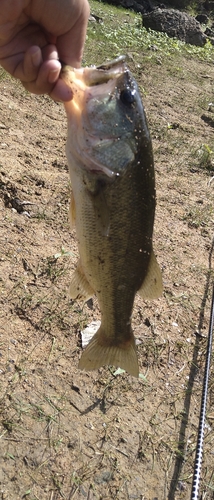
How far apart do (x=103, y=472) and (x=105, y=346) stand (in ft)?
3.04

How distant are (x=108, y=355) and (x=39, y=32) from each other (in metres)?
1.64

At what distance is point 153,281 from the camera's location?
2.11m

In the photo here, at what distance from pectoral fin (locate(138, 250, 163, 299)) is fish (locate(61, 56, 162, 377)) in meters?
0.06

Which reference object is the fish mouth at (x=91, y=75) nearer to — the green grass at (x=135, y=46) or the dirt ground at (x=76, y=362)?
the dirt ground at (x=76, y=362)

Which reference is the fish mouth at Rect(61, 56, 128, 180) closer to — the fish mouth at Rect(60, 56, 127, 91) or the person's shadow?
the fish mouth at Rect(60, 56, 127, 91)

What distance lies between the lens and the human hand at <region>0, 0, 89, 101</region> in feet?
6.82

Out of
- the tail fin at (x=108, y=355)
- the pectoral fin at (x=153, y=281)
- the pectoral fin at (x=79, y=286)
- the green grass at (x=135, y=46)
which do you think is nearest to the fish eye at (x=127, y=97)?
the pectoral fin at (x=153, y=281)

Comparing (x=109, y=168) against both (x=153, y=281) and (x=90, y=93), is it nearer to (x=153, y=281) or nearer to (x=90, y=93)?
(x=90, y=93)

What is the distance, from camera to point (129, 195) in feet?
6.17

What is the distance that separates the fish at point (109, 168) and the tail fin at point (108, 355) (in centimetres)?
43

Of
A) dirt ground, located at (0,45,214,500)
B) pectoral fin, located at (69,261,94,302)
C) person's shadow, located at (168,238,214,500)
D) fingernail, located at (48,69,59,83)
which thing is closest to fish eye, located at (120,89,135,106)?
fingernail, located at (48,69,59,83)

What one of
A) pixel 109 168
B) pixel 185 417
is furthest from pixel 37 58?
pixel 185 417

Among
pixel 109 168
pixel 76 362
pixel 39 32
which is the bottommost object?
pixel 76 362

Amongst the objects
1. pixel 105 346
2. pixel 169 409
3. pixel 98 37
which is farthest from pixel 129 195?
pixel 98 37
